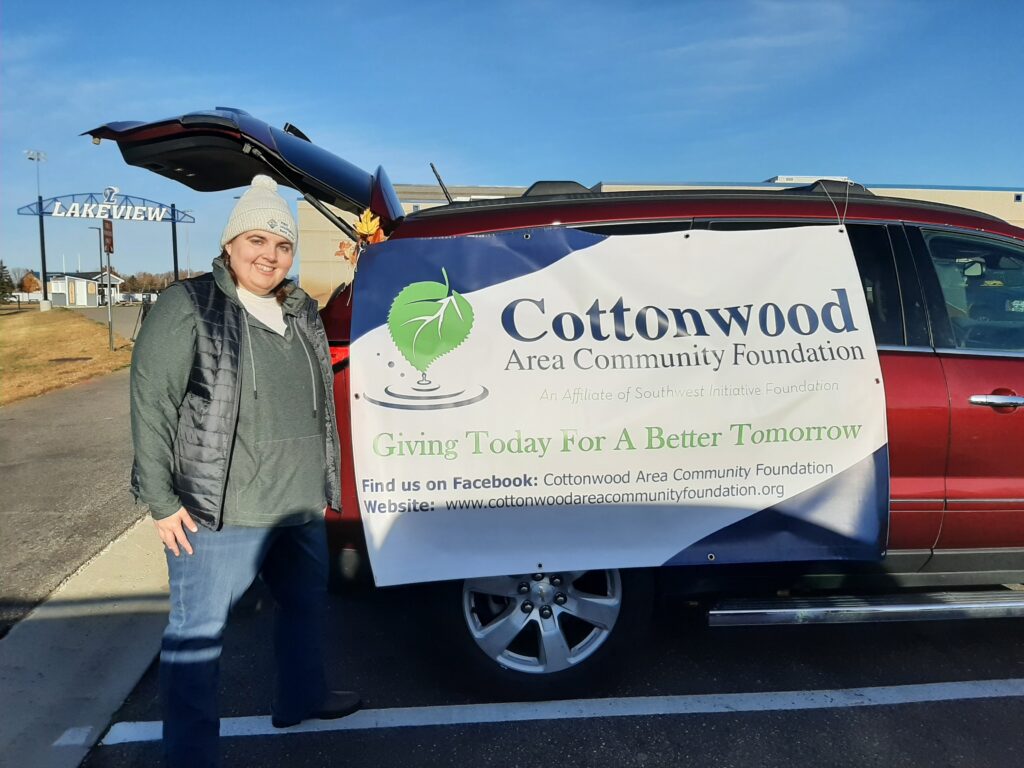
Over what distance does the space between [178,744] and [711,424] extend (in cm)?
205

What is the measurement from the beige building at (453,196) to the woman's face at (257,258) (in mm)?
695

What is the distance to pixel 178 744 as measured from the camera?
88.5 inches

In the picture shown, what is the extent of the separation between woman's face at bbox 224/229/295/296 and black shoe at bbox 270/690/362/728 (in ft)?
5.31

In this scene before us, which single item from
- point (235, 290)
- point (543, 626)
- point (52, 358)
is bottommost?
point (543, 626)

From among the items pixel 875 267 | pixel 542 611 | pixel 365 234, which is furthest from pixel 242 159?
pixel 875 267

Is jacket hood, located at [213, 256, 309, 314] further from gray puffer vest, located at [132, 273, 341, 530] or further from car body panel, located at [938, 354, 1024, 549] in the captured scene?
car body panel, located at [938, 354, 1024, 549]

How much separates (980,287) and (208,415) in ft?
9.90

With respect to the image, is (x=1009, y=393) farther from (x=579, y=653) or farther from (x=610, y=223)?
(x=579, y=653)

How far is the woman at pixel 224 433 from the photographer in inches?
84.4

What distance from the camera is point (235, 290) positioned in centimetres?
228

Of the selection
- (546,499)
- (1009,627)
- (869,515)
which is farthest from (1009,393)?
(546,499)

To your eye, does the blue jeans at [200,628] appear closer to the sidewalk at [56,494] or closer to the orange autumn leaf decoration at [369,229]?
the orange autumn leaf decoration at [369,229]

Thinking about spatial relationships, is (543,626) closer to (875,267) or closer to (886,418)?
(886,418)

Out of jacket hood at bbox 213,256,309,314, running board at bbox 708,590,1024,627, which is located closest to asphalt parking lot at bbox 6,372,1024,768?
running board at bbox 708,590,1024,627
